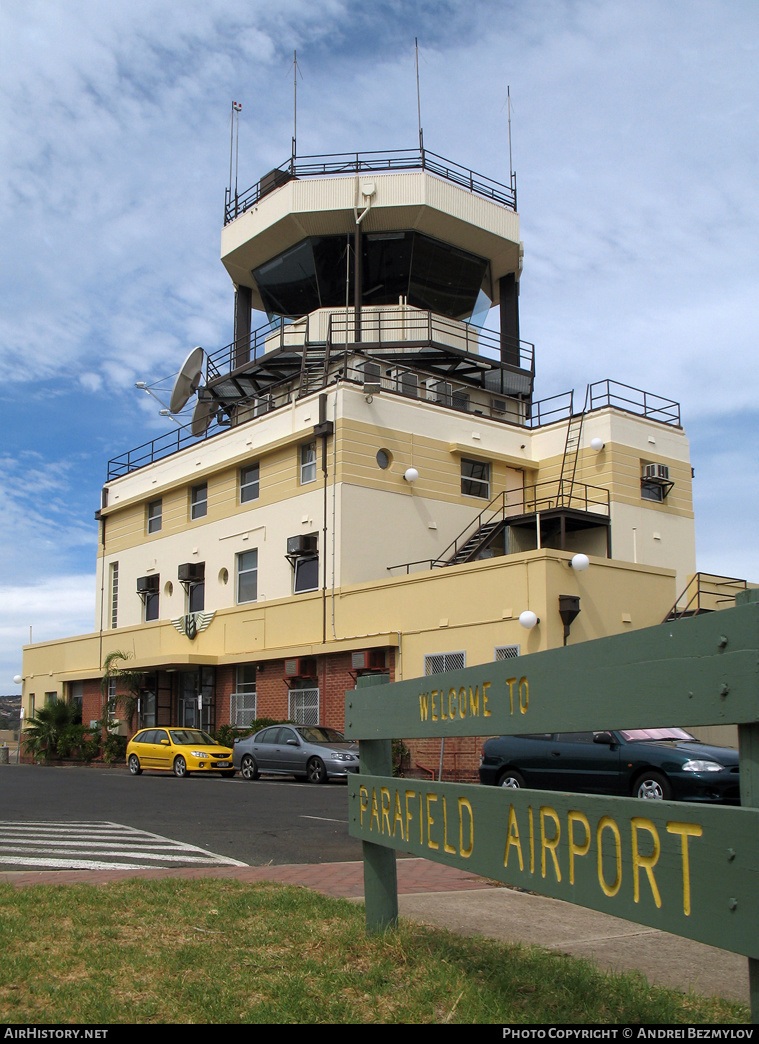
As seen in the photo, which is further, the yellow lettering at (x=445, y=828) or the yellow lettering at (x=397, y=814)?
the yellow lettering at (x=397, y=814)

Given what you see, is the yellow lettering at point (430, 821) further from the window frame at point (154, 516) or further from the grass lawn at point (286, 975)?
the window frame at point (154, 516)

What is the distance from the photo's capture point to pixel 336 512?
3056 cm

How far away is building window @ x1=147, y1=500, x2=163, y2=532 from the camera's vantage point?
40.6m

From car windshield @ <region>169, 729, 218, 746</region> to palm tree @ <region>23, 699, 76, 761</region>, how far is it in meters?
13.2

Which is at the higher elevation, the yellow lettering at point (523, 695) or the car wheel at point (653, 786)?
the yellow lettering at point (523, 695)

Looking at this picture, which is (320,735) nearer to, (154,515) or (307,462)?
(307,462)

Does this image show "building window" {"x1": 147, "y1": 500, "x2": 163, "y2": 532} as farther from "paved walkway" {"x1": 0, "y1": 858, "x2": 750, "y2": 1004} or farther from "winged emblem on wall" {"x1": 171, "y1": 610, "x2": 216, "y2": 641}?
"paved walkway" {"x1": 0, "y1": 858, "x2": 750, "y2": 1004}

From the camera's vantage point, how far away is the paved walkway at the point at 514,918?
17.0 feet

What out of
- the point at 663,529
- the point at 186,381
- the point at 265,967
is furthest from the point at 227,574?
the point at 265,967

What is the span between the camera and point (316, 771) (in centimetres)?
2423

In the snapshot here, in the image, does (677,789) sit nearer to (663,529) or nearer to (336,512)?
(336,512)

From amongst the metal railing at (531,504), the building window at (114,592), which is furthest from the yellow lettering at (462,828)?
the building window at (114,592)
